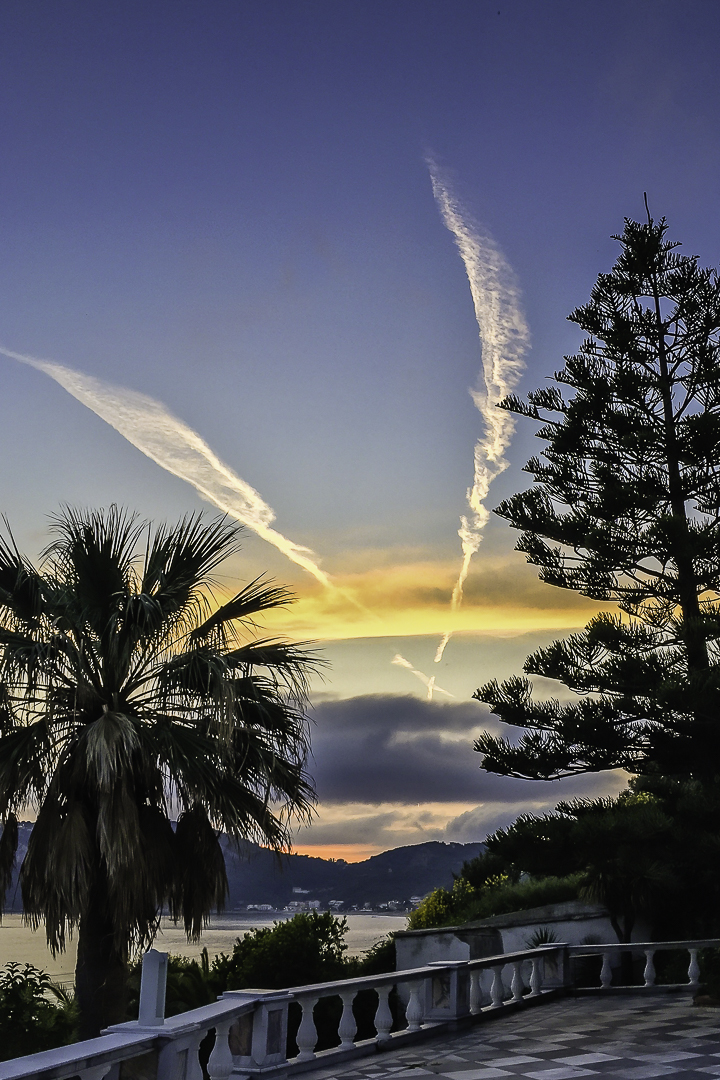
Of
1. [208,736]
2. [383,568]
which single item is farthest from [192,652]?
[383,568]

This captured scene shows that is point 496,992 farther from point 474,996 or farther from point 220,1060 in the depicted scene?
point 220,1060

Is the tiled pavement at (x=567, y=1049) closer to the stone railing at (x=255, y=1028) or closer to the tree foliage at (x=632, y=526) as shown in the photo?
the stone railing at (x=255, y=1028)

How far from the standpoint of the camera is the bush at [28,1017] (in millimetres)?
7320

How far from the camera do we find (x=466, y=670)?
14.2 m

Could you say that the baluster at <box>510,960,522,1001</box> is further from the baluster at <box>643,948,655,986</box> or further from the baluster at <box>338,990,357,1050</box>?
the baluster at <box>338,990,357,1050</box>

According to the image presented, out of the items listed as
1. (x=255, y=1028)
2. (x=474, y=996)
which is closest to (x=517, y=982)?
(x=474, y=996)

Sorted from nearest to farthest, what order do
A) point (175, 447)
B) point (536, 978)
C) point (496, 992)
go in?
1. point (496, 992)
2. point (536, 978)
3. point (175, 447)

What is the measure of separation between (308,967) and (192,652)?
226 inches

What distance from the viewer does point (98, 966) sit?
828 centimetres

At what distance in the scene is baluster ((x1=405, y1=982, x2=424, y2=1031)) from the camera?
7.84 metres

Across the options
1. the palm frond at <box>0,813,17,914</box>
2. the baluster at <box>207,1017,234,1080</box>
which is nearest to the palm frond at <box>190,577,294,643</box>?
the palm frond at <box>0,813,17,914</box>

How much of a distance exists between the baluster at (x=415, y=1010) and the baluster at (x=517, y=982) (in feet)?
6.22

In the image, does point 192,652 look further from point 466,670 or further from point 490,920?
point 490,920

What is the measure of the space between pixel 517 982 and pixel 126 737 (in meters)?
4.99
